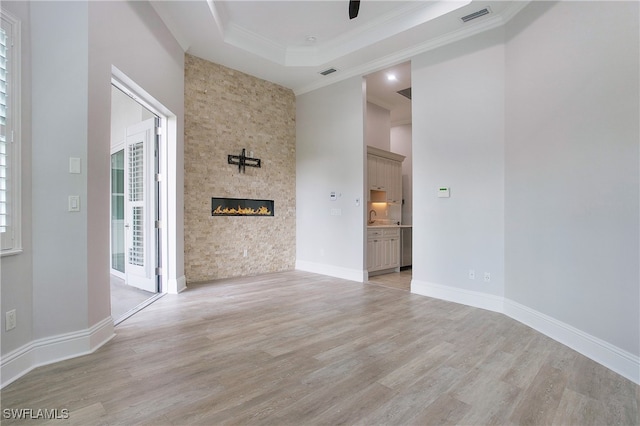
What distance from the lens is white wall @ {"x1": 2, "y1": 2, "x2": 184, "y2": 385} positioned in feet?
7.61

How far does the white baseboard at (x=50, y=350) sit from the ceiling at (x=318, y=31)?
11.5 feet

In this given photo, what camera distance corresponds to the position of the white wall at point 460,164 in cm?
385

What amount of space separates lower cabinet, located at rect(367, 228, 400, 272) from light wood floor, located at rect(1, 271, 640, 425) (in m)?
2.18

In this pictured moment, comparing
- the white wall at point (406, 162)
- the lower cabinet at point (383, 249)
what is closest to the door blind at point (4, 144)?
the lower cabinet at point (383, 249)

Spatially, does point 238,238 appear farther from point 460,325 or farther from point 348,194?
point 460,325

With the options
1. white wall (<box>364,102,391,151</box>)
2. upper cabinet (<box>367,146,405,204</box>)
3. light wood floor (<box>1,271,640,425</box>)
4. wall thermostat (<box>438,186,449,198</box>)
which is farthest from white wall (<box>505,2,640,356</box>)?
white wall (<box>364,102,391,151</box>)

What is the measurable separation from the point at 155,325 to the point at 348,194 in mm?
3601

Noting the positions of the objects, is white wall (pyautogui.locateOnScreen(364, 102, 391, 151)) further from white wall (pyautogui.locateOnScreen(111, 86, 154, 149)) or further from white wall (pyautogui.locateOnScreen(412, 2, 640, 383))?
white wall (pyautogui.locateOnScreen(111, 86, 154, 149))

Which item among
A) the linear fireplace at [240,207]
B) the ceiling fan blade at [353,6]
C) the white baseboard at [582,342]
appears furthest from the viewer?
the linear fireplace at [240,207]

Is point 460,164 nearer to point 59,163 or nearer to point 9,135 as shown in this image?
point 59,163

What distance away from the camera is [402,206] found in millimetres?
7887

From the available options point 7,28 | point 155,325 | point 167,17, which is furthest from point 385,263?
point 7,28

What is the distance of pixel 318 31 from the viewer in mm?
4781

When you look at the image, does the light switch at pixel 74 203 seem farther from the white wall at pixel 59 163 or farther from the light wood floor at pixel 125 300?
the light wood floor at pixel 125 300
